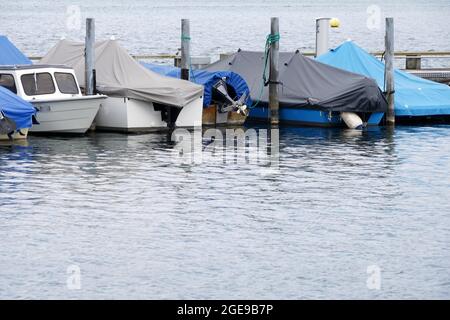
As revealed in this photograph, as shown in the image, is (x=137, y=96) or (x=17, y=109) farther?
(x=137, y=96)

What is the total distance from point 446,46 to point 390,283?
295ft

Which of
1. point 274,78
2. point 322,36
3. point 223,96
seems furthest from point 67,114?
point 322,36

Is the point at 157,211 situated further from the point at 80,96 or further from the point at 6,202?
the point at 80,96

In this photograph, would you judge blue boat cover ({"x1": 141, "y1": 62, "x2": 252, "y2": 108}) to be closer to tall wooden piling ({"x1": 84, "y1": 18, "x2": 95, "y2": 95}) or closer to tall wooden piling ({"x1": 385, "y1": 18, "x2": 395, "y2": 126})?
tall wooden piling ({"x1": 84, "y1": 18, "x2": 95, "y2": 95})

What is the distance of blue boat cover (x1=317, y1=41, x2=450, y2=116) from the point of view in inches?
1395

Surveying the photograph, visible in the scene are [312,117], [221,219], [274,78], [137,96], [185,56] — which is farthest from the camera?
[185,56]

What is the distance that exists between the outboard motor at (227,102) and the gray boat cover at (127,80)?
113cm

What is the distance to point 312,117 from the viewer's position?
3434 cm

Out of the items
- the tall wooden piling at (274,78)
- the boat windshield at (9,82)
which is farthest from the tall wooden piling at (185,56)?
the boat windshield at (9,82)

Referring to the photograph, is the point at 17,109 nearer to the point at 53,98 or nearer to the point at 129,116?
the point at 53,98

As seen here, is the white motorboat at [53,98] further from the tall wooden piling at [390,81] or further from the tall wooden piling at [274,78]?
the tall wooden piling at [390,81]

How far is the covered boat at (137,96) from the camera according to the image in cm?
3191

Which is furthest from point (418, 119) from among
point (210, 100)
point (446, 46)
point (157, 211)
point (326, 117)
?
point (446, 46)

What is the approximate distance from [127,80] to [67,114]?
237 centimetres
